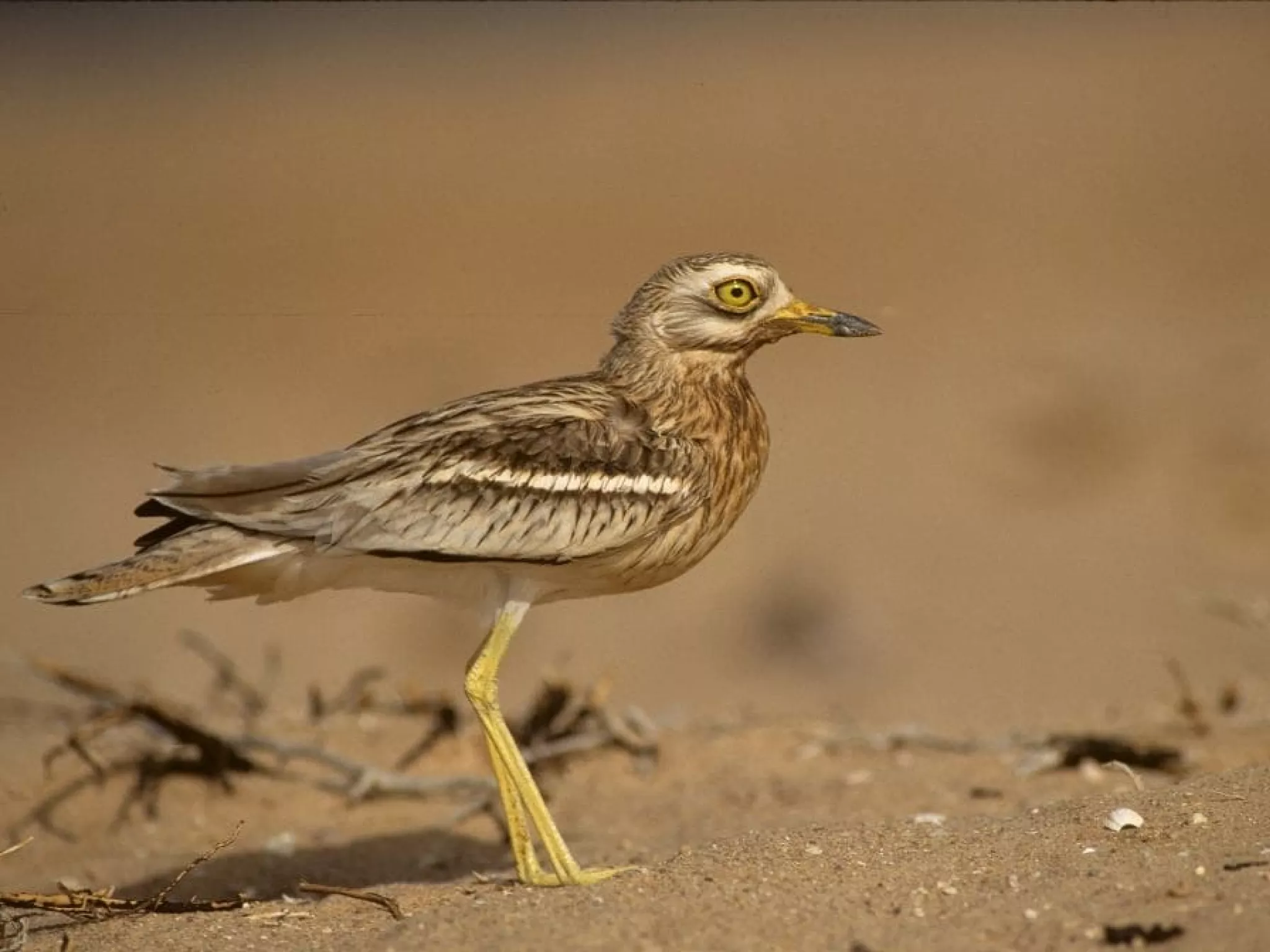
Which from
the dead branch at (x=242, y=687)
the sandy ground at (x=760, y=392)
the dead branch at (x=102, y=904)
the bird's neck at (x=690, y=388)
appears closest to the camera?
the dead branch at (x=102, y=904)

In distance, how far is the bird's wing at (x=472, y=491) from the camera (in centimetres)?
512

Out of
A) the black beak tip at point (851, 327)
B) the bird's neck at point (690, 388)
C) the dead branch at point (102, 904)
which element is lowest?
the dead branch at point (102, 904)

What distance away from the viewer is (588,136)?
740 inches

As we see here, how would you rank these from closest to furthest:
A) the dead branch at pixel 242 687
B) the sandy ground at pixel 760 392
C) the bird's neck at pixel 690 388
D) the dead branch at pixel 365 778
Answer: the sandy ground at pixel 760 392, the bird's neck at pixel 690 388, the dead branch at pixel 365 778, the dead branch at pixel 242 687

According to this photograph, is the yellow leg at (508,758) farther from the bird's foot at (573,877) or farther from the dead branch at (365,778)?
the dead branch at (365,778)

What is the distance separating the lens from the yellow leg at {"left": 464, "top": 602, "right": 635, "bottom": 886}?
5.12 meters

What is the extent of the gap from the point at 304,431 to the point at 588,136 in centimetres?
762

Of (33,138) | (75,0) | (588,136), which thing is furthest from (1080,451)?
(75,0)

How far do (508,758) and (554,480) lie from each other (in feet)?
2.33

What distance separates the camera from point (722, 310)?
5660 millimetres

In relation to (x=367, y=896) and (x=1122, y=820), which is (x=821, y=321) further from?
(x=367, y=896)

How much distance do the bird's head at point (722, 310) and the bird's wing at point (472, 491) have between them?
0.44m

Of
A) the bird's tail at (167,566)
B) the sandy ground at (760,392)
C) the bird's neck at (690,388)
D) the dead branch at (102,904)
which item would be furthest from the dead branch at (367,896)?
the bird's neck at (690,388)

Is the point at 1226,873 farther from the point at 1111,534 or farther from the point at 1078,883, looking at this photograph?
the point at 1111,534
